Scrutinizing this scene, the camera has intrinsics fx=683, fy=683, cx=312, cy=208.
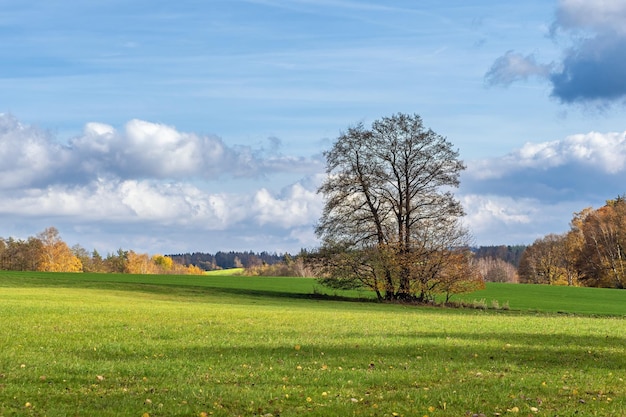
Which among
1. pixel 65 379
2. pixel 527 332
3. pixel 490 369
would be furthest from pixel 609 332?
pixel 65 379

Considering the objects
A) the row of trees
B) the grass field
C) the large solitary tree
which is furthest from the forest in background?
the grass field

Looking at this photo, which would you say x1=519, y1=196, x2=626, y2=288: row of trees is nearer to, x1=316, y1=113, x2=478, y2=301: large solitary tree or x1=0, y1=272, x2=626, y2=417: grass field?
x1=316, y1=113, x2=478, y2=301: large solitary tree

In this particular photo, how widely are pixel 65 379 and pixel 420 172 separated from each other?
Result: 150 ft

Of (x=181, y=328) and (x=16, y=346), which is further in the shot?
(x=181, y=328)

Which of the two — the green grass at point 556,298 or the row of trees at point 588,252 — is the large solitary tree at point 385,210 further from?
the row of trees at point 588,252

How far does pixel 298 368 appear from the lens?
15.6 m

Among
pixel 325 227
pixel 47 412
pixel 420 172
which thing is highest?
pixel 420 172

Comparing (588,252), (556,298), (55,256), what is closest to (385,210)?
(556,298)

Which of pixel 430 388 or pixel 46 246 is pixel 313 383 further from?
pixel 46 246

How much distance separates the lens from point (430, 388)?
44.6 feet

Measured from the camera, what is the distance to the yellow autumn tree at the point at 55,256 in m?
133

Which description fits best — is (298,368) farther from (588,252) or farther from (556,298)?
(588,252)

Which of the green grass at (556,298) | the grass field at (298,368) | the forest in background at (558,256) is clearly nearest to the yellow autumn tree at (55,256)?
the forest in background at (558,256)

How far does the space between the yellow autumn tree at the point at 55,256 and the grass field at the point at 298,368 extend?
366 feet
